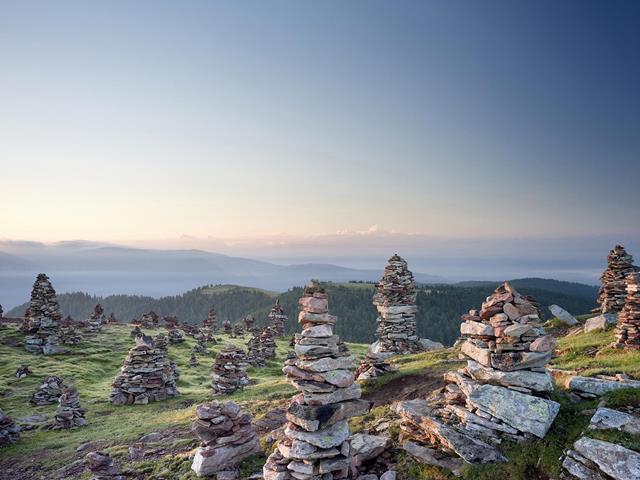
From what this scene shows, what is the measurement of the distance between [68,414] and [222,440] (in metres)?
20.3

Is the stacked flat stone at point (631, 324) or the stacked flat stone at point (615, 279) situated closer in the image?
the stacked flat stone at point (631, 324)

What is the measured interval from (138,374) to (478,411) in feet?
112

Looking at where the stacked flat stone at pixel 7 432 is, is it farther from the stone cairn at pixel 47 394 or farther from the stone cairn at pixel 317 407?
the stone cairn at pixel 317 407

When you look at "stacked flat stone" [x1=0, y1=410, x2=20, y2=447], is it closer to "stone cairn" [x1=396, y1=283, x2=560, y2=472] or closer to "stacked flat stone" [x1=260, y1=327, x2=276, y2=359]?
"stone cairn" [x1=396, y1=283, x2=560, y2=472]

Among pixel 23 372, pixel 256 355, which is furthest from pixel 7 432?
pixel 256 355

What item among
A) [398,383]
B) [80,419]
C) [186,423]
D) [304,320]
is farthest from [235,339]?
[304,320]

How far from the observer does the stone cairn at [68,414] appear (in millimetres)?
29578

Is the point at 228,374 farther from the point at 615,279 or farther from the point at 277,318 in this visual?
the point at 277,318

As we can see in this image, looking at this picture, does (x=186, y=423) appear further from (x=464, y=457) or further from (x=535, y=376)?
(x=535, y=376)

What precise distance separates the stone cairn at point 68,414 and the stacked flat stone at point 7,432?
268 cm

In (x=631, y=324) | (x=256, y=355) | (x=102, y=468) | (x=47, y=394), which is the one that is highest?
(x=631, y=324)

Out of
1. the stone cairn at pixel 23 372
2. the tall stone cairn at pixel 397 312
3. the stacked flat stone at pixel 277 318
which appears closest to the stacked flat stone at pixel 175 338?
the stacked flat stone at pixel 277 318

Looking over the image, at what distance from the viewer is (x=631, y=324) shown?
958 inches

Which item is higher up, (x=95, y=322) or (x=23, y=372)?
(x=23, y=372)
